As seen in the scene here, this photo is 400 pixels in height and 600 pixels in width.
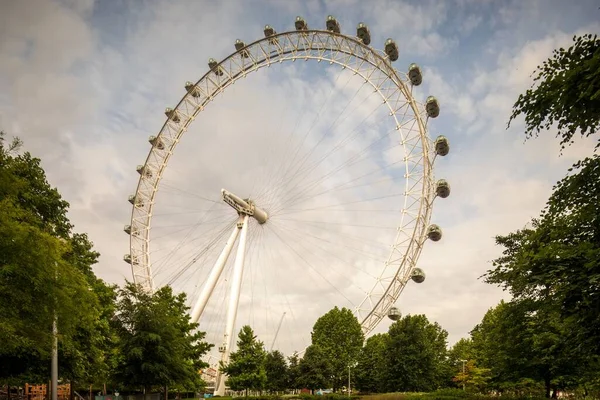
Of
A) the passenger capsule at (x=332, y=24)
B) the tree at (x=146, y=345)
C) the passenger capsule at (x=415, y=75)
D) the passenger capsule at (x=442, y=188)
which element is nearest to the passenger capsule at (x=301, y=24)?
the passenger capsule at (x=332, y=24)

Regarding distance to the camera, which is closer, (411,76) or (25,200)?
(25,200)

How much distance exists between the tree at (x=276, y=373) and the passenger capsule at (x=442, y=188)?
91.0 feet

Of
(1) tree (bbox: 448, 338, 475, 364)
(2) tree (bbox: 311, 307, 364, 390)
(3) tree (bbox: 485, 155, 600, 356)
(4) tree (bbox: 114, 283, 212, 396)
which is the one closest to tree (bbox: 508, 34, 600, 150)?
(3) tree (bbox: 485, 155, 600, 356)

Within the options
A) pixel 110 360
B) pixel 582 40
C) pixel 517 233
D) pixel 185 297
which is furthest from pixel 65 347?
pixel 517 233

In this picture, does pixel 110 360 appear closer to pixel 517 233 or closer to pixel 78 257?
pixel 78 257

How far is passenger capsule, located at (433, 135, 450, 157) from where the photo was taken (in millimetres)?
37247

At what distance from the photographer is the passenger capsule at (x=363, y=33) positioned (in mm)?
39312

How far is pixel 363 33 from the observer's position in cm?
3944

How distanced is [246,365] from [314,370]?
10788 mm

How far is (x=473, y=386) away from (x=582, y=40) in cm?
5765

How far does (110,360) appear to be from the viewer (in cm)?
3028

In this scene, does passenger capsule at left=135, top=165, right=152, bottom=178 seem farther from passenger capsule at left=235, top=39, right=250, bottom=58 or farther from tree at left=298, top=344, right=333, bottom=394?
tree at left=298, top=344, right=333, bottom=394

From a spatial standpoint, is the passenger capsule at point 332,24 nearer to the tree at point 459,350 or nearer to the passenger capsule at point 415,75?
the passenger capsule at point 415,75

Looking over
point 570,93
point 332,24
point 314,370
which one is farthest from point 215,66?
point 570,93
